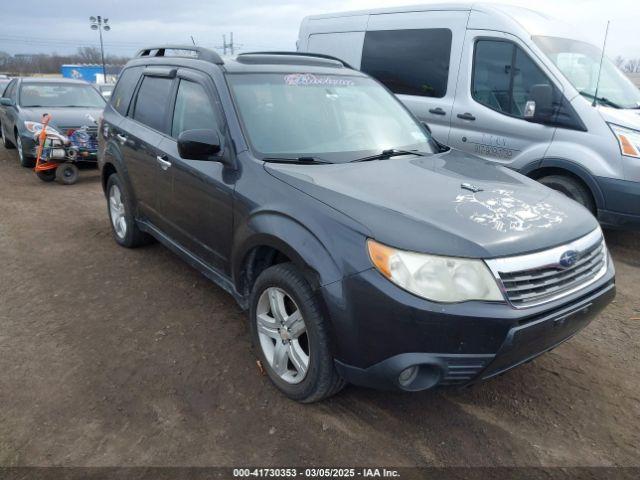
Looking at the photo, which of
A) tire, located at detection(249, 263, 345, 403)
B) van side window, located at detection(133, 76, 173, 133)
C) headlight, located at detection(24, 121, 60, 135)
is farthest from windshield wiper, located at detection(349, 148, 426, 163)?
headlight, located at detection(24, 121, 60, 135)

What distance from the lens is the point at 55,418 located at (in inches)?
101

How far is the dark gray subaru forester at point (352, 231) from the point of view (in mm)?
2129

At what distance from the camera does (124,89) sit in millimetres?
4719

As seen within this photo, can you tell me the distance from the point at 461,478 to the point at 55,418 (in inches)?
80.4

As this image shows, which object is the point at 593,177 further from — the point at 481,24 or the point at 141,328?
the point at 141,328

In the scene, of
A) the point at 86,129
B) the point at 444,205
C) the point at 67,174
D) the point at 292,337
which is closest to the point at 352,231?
the point at 444,205

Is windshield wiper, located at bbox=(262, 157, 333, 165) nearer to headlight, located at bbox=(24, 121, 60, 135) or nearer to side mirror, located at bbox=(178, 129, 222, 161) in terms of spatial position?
side mirror, located at bbox=(178, 129, 222, 161)

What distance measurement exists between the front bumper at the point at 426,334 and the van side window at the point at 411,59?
4.25 m

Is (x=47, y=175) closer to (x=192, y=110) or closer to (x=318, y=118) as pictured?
(x=192, y=110)

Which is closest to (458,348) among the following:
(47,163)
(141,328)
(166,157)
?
(141,328)

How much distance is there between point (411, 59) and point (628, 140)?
8.74 ft

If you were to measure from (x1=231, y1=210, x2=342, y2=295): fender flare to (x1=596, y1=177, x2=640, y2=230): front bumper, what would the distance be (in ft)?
11.8

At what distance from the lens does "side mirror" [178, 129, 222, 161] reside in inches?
113

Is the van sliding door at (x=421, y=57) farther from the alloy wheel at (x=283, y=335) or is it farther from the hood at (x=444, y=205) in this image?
the alloy wheel at (x=283, y=335)
